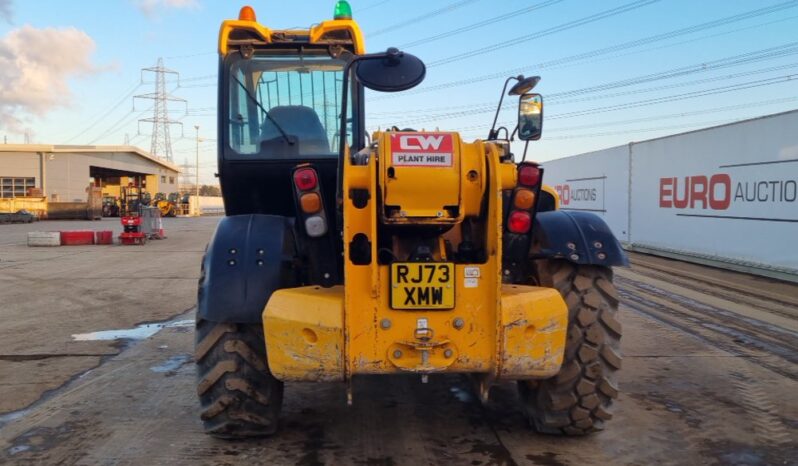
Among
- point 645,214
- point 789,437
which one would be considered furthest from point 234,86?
point 645,214

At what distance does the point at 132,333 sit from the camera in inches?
307

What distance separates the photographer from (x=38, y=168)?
5378 cm

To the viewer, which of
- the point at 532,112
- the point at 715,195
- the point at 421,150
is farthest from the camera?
the point at 715,195

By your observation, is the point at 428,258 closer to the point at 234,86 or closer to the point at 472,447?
the point at 472,447

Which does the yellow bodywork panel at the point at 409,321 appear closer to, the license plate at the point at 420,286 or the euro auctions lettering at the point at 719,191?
the license plate at the point at 420,286

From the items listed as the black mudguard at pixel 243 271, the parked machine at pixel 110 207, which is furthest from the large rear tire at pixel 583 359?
the parked machine at pixel 110 207

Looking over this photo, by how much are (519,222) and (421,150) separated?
0.74 meters

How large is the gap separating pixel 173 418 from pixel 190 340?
2.87 m

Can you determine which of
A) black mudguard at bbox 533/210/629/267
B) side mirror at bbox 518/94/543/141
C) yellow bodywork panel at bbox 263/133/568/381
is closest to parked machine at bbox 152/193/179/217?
side mirror at bbox 518/94/543/141

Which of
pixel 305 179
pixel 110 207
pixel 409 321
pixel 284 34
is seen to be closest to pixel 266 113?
pixel 284 34

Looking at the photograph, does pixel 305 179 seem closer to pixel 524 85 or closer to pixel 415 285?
pixel 415 285

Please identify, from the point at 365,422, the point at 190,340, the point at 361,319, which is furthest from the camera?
the point at 190,340

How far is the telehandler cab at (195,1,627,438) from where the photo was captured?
344 cm

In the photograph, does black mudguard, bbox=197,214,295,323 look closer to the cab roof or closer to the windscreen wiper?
the windscreen wiper
